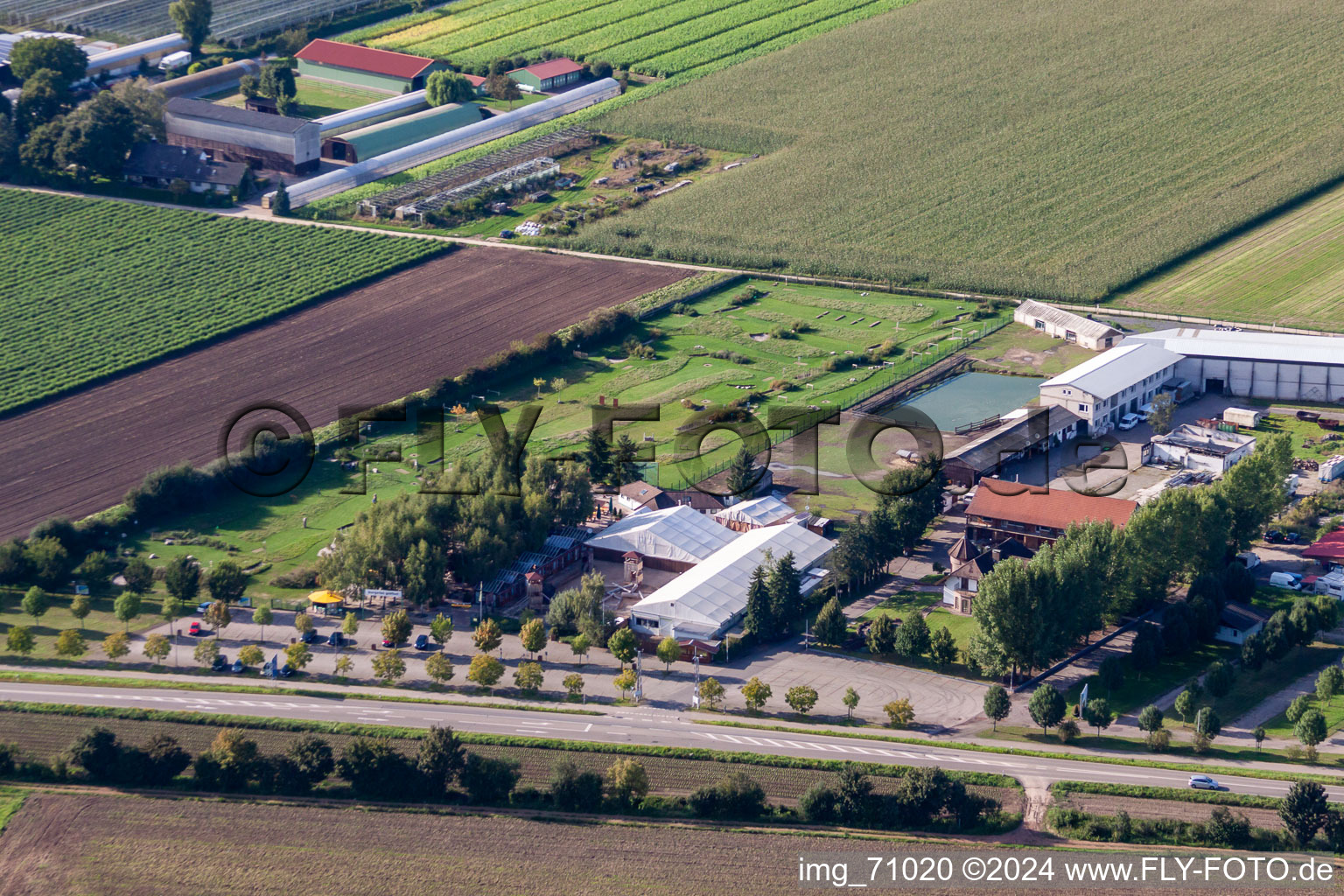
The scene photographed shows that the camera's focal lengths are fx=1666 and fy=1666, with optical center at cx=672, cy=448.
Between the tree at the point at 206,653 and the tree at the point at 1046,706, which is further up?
the tree at the point at 206,653

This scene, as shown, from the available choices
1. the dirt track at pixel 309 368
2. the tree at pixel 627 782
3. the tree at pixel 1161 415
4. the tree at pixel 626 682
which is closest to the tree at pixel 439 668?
the tree at pixel 626 682

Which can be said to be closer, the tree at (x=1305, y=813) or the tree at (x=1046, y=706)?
the tree at (x=1305, y=813)

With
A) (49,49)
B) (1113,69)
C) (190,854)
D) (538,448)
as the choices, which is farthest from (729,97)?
(190,854)

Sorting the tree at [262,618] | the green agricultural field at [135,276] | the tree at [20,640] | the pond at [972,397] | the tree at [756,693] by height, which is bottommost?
the tree at [756,693]

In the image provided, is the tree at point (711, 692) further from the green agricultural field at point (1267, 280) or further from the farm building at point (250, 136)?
the farm building at point (250, 136)

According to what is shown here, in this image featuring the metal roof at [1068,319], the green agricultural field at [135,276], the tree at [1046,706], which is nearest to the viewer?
the tree at [1046,706]

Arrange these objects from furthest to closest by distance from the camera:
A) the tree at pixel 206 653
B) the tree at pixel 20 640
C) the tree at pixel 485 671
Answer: the tree at pixel 206 653 → the tree at pixel 20 640 → the tree at pixel 485 671
